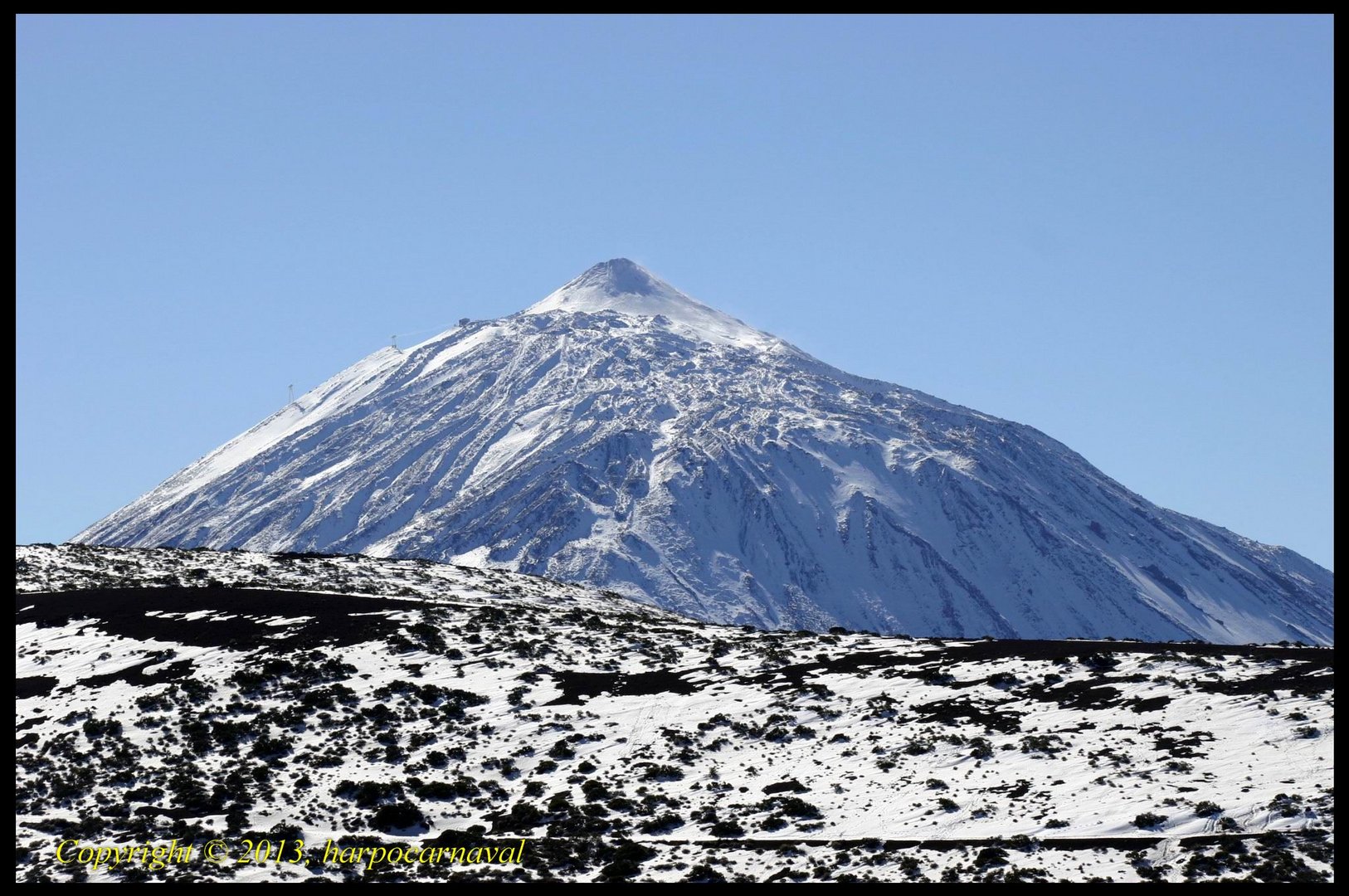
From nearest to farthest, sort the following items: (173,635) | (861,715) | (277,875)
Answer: (277,875)
(861,715)
(173,635)

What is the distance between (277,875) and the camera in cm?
3706

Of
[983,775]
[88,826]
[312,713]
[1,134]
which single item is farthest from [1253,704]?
[1,134]

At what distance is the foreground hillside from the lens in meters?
37.8

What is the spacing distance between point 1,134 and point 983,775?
119 feet

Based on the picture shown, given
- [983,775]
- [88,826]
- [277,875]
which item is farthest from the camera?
[983,775]

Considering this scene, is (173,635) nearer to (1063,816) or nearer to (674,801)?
(674,801)

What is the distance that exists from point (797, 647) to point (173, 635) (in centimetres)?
2772

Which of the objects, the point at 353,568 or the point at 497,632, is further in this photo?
the point at 353,568

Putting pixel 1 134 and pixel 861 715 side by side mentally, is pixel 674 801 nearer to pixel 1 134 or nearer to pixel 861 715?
pixel 861 715

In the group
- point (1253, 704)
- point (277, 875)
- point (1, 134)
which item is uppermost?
point (1, 134)

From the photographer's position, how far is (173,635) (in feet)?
212

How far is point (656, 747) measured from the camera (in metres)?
49.3

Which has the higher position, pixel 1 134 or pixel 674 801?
pixel 1 134

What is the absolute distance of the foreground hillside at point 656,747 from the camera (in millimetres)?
37750
